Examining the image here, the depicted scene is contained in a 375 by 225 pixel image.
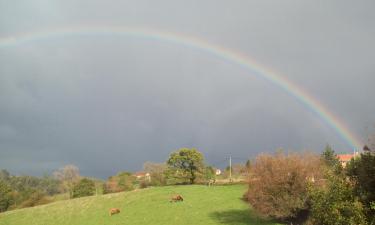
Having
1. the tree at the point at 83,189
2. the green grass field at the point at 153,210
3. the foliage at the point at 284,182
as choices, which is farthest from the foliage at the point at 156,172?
the foliage at the point at 284,182

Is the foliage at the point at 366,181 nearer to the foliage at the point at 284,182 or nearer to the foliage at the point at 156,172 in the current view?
the foliage at the point at 284,182

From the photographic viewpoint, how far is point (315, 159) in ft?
137

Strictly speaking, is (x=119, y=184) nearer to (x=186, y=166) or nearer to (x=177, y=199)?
(x=186, y=166)

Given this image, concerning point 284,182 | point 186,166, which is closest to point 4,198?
point 186,166

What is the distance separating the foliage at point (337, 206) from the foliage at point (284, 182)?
1630cm

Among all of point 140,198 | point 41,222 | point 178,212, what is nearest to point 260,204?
point 178,212

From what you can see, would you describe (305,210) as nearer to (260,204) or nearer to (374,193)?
(260,204)

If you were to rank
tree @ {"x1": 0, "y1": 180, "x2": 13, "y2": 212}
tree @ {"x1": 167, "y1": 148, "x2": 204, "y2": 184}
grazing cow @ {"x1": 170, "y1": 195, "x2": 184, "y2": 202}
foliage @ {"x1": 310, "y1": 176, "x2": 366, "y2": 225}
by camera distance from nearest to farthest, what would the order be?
foliage @ {"x1": 310, "y1": 176, "x2": 366, "y2": 225}
grazing cow @ {"x1": 170, "y1": 195, "x2": 184, "y2": 202}
tree @ {"x1": 167, "y1": 148, "x2": 204, "y2": 184}
tree @ {"x1": 0, "y1": 180, "x2": 13, "y2": 212}

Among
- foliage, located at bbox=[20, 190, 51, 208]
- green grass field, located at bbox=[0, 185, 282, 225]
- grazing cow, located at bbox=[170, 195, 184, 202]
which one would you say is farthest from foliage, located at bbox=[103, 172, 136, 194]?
grazing cow, located at bbox=[170, 195, 184, 202]

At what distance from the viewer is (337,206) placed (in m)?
20.9

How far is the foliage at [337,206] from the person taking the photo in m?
19.8

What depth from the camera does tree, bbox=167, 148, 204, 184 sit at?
4292 inches

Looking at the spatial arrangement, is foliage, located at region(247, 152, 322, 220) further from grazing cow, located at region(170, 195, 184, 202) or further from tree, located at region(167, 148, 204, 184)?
tree, located at region(167, 148, 204, 184)

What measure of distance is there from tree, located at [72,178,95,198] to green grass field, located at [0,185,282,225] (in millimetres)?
24825
